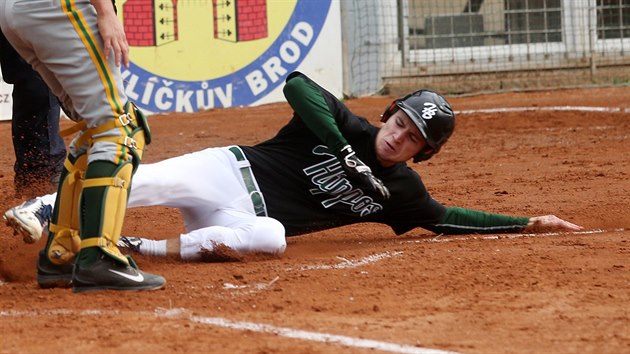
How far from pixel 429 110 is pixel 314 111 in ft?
1.87

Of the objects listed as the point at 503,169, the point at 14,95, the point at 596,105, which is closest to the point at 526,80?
the point at 596,105

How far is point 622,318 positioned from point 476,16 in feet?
36.0

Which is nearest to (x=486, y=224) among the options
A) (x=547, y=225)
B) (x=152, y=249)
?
(x=547, y=225)

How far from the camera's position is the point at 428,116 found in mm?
5285

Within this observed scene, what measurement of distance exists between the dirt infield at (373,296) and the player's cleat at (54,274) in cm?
7

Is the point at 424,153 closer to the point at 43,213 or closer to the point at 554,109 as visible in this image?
the point at 43,213

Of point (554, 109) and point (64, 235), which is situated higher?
point (554, 109)

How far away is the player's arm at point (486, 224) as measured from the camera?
5719 millimetres

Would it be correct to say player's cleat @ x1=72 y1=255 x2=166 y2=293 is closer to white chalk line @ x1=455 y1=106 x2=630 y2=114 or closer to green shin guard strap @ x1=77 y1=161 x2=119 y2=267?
green shin guard strap @ x1=77 y1=161 x2=119 y2=267

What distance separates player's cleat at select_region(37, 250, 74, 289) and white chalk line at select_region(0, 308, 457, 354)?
35cm

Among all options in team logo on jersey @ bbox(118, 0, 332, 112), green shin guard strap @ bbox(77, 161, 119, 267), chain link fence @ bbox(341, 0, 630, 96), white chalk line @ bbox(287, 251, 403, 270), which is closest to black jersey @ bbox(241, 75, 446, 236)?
white chalk line @ bbox(287, 251, 403, 270)

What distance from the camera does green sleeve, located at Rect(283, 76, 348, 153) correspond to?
513 cm

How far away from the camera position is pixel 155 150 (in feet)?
32.4

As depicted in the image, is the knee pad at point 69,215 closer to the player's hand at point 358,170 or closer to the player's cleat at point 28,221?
the player's cleat at point 28,221
